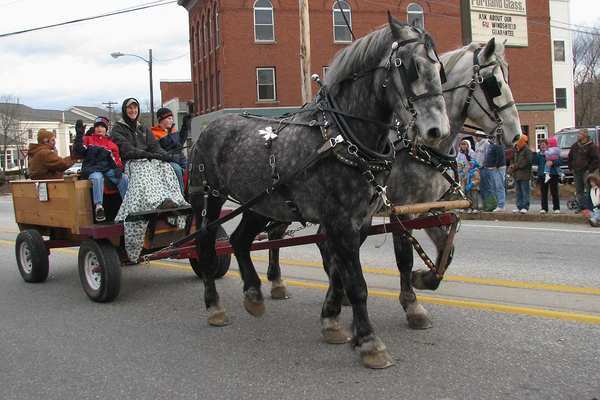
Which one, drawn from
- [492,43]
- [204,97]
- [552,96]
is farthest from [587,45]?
[492,43]

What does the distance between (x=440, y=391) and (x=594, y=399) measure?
88cm

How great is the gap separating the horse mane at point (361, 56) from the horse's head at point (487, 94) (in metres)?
1.44

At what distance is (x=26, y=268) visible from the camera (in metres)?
8.09

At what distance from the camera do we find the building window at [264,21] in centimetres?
3378

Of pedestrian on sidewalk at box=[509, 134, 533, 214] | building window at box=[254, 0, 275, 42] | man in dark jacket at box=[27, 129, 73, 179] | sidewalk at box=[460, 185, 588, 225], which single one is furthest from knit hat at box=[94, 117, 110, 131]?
building window at box=[254, 0, 275, 42]

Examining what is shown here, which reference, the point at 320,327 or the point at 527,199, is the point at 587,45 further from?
the point at 320,327

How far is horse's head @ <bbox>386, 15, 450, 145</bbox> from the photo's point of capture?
388 cm

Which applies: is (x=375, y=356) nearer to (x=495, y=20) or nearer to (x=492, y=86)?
(x=492, y=86)

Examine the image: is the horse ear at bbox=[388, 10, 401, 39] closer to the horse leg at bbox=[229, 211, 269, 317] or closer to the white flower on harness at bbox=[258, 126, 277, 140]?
the white flower on harness at bbox=[258, 126, 277, 140]

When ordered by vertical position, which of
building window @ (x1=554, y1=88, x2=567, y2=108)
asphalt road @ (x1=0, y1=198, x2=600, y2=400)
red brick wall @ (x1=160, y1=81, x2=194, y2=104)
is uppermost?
red brick wall @ (x1=160, y1=81, x2=194, y2=104)

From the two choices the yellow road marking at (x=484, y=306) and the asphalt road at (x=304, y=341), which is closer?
Answer: the asphalt road at (x=304, y=341)

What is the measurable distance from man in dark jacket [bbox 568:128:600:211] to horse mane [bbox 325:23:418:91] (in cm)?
988

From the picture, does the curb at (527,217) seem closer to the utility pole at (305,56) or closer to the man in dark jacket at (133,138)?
the utility pole at (305,56)

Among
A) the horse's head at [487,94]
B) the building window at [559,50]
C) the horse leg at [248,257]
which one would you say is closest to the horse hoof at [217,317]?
the horse leg at [248,257]
